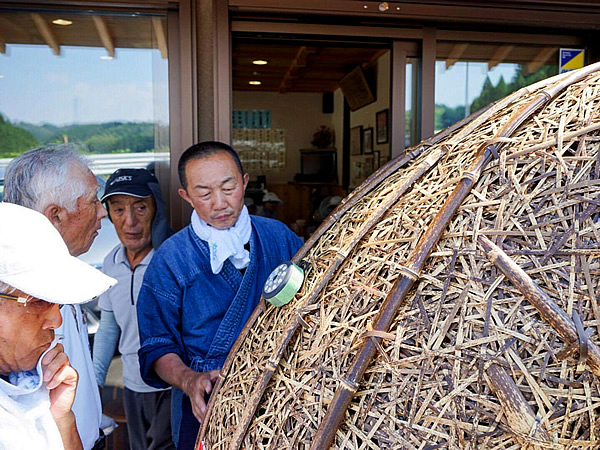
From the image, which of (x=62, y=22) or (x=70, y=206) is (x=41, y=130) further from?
(x=70, y=206)

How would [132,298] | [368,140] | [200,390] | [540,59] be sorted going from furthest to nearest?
1. [368,140]
2. [540,59]
3. [132,298]
4. [200,390]

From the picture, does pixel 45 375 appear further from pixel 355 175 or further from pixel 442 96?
pixel 355 175

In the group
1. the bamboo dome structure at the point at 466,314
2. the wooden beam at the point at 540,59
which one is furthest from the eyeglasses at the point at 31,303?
the wooden beam at the point at 540,59

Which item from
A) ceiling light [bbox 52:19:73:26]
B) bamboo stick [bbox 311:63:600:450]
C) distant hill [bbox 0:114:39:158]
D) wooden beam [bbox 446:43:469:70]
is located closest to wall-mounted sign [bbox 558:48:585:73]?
wooden beam [bbox 446:43:469:70]

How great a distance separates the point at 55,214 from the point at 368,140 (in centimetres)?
449

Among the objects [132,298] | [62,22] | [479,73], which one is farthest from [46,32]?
[479,73]

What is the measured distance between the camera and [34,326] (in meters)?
0.96

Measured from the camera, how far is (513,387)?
83cm

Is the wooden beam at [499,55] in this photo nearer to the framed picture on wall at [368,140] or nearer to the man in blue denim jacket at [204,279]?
the man in blue denim jacket at [204,279]

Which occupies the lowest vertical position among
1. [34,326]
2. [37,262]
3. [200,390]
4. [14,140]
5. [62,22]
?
[200,390]

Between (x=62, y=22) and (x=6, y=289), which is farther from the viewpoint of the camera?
(x=62, y=22)

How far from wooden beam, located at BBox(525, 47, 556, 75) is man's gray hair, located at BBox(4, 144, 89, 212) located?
2.63 metres

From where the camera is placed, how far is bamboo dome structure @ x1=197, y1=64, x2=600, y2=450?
841 millimetres

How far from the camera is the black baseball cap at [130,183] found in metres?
2.46
